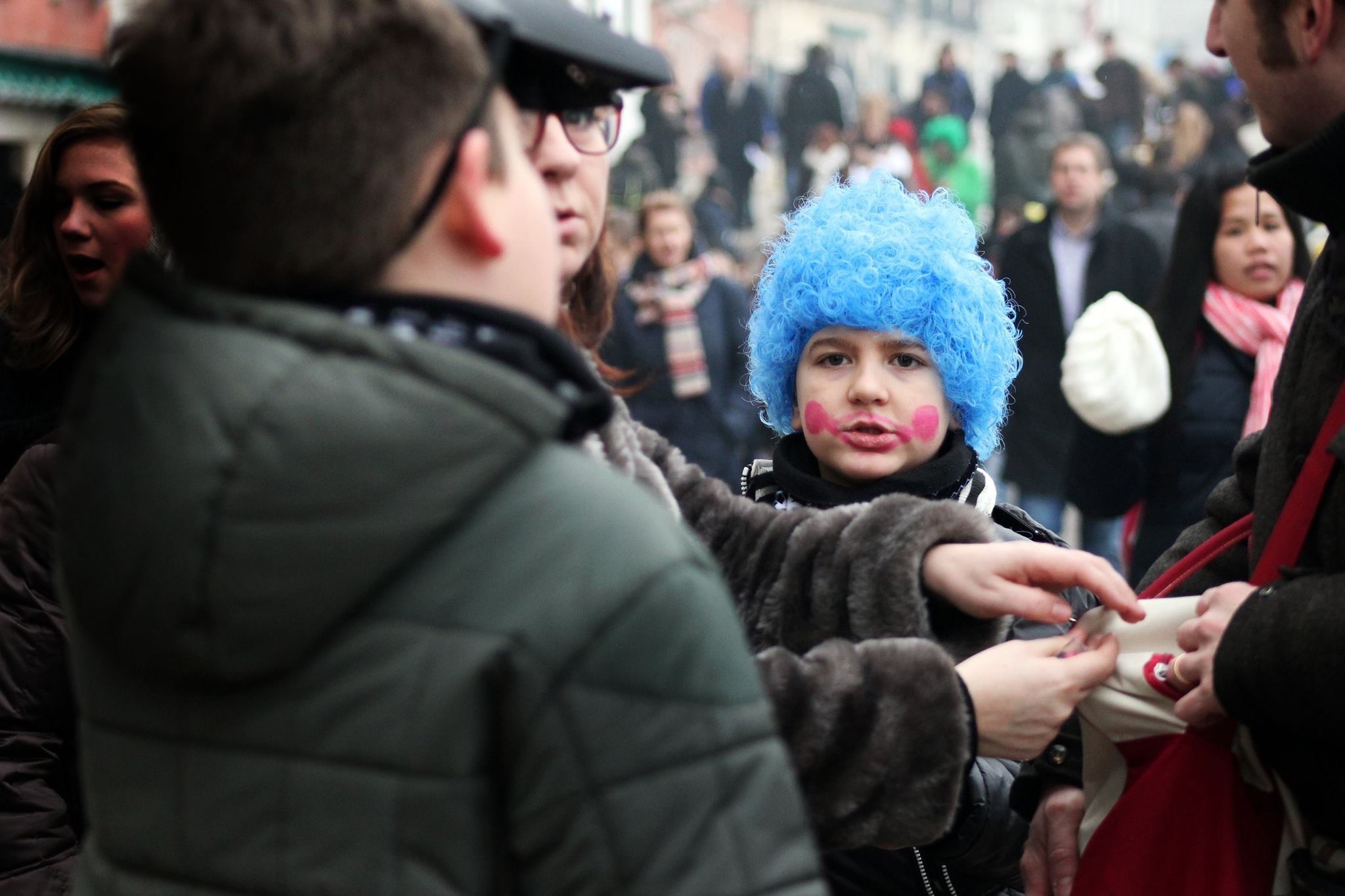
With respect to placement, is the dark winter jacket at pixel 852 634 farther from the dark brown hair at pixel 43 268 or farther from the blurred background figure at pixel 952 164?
the blurred background figure at pixel 952 164

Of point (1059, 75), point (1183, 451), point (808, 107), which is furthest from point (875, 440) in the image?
point (1059, 75)

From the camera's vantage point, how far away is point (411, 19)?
3.84ft

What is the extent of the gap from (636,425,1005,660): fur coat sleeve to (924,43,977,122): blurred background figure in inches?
597

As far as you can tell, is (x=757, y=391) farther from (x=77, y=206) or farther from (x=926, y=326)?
(x=77, y=206)

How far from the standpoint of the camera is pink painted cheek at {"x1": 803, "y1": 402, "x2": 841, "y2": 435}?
8.71 ft

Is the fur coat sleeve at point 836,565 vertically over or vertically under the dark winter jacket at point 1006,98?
over

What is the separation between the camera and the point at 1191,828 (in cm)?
186

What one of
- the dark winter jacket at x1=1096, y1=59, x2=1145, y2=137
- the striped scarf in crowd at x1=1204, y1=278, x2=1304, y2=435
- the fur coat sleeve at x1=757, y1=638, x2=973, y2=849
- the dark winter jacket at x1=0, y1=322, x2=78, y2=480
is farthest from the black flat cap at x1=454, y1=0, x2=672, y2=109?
the dark winter jacket at x1=1096, y1=59, x2=1145, y2=137

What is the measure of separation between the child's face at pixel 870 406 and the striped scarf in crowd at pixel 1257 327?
2.16 meters

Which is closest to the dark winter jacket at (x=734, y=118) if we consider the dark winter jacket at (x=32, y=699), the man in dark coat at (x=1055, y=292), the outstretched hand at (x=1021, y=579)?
the man in dark coat at (x=1055, y=292)

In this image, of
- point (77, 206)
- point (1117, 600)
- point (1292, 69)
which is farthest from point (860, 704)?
point (77, 206)

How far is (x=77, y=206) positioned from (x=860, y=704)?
1965 mm

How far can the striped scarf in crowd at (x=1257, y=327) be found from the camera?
14.7ft

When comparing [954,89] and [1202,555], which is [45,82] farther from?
[1202,555]
